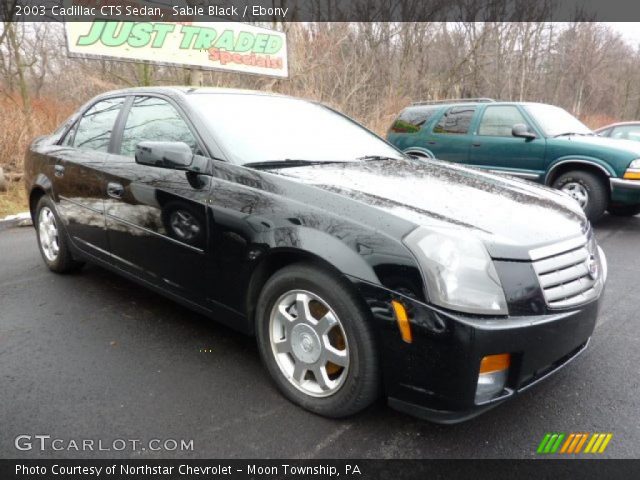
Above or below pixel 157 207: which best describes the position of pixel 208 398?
below

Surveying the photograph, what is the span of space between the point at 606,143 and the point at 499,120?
1.50 m

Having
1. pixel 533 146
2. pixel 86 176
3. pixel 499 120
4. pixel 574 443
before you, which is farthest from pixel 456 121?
pixel 574 443

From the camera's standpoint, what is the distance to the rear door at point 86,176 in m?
3.35

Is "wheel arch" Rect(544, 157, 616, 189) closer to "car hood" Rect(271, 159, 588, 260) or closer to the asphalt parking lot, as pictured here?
the asphalt parking lot

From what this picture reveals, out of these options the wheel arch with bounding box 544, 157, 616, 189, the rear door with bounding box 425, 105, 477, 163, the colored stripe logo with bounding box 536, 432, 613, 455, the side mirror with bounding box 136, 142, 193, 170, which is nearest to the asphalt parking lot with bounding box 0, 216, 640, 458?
the colored stripe logo with bounding box 536, 432, 613, 455

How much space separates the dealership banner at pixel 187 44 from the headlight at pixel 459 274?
27.2ft

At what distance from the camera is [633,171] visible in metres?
5.80

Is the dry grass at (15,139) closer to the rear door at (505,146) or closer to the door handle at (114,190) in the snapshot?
the door handle at (114,190)

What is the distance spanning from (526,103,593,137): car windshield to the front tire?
225 inches

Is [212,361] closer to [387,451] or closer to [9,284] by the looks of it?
[387,451]

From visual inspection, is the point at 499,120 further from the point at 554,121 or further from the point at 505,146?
the point at 554,121

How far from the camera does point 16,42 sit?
12.1m

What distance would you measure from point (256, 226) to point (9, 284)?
2.94 m

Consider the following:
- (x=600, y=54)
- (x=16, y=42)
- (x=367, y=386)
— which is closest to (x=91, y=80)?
(x=16, y=42)
